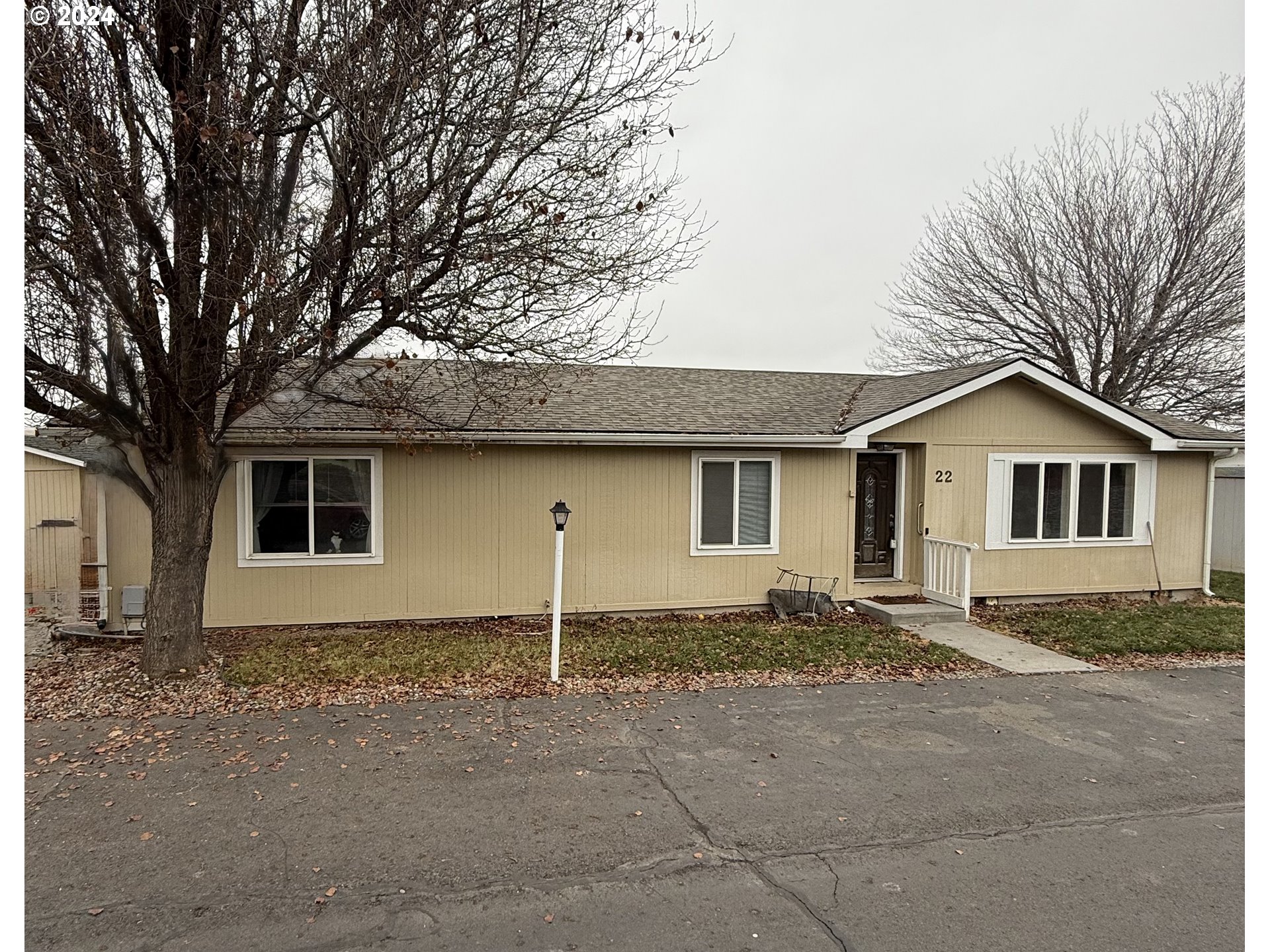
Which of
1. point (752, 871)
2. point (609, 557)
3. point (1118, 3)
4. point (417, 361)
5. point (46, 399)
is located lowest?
point (752, 871)

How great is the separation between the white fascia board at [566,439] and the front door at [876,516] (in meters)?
1.58

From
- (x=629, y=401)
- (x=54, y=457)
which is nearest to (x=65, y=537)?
(x=54, y=457)

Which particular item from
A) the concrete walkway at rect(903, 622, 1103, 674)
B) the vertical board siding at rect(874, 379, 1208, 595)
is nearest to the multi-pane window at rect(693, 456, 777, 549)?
the vertical board siding at rect(874, 379, 1208, 595)

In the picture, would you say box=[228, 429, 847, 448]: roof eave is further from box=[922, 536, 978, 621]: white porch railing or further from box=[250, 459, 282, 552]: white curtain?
box=[922, 536, 978, 621]: white porch railing

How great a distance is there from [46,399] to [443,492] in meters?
4.31

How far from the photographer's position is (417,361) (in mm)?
11891

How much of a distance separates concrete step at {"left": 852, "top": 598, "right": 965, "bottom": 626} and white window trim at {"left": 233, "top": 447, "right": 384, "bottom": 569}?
7155 mm

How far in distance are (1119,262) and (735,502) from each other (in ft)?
53.9

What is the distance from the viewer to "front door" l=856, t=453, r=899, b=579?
38.3 ft

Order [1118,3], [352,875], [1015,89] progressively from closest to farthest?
[352,875], [1118,3], [1015,89]

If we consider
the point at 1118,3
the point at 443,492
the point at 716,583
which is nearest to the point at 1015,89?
the point at 1118,3

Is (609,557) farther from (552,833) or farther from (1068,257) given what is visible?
(1068,257)

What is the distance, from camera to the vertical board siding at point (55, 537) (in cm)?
833

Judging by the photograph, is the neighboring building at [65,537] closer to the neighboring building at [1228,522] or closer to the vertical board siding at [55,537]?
the vertical board siding at [55,537]
